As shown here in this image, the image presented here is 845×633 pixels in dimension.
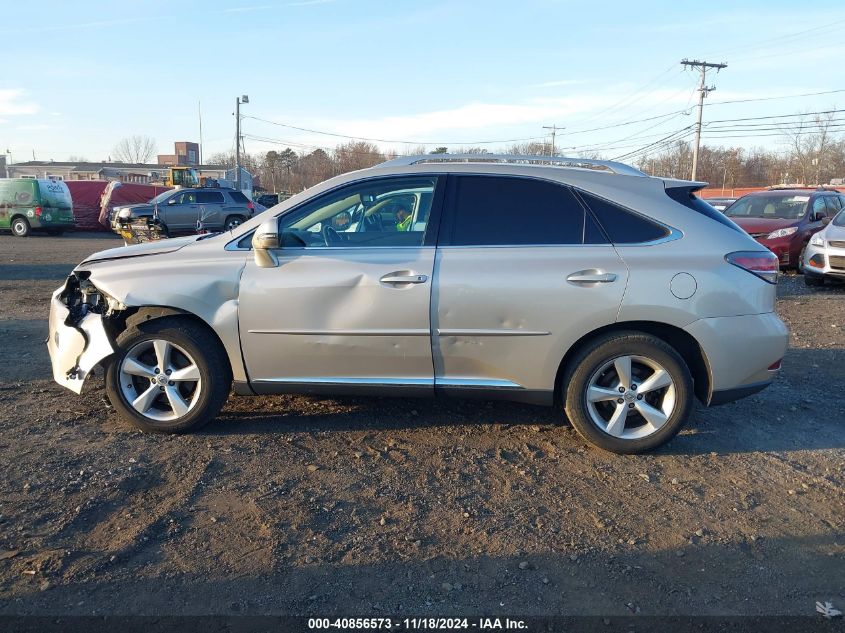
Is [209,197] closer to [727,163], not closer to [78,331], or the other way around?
[78,331]

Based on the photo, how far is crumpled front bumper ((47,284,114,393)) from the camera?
439 cm

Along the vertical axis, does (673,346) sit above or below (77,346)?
above

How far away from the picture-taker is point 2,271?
1340 cm

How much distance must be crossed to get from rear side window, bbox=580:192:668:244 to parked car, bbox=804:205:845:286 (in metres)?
8.84

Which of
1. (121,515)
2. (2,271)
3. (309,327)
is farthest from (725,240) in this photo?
(2,271)

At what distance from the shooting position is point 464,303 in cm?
407

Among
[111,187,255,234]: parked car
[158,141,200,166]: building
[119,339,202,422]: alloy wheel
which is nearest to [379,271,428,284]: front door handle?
[119,339,202,422]: alloy wheel

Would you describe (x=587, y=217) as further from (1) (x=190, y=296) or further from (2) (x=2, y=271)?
(2) (x=2, y=271)

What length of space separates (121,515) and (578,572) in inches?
88.9

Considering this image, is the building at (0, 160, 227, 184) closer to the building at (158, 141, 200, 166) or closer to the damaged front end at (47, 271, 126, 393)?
the building at (158, 141, 200, 166)

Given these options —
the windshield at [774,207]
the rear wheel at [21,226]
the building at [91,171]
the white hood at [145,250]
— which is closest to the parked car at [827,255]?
the windshield at [774,207]

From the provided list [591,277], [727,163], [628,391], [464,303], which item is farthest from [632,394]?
[727,163]

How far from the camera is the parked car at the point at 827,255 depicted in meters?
11.1

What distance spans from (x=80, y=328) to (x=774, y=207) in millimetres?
14368
